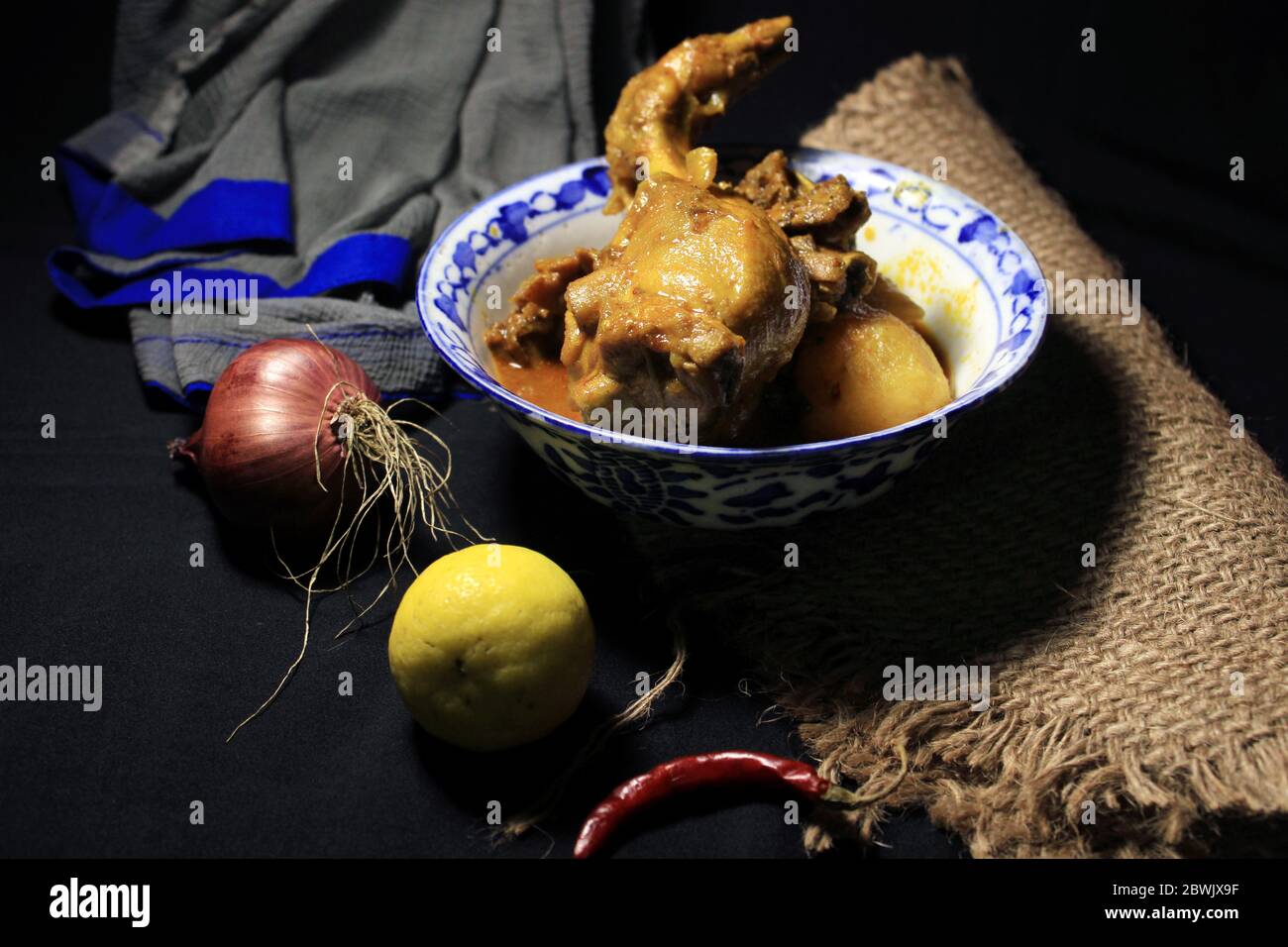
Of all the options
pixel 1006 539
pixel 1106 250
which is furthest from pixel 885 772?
pixel 1106 250

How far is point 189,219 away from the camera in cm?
267

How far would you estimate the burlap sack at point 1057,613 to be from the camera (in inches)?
62.0

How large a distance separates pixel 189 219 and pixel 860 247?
1.57 m

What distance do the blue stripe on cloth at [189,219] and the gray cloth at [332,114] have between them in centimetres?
1

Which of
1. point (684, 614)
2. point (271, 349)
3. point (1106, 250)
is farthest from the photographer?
point (1106, 250)

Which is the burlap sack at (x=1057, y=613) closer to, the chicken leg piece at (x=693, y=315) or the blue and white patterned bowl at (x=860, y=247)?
the blue and white patterned bowl at (x=860, y=247)

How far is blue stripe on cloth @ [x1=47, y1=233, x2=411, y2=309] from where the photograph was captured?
2.52 m

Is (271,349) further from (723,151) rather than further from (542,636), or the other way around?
(723,151)

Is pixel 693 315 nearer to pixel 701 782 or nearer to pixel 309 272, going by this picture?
pixel 701 782

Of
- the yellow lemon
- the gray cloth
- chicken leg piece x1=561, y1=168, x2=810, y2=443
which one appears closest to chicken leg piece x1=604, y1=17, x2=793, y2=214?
chicken leg piece x1=561, y1=168, x2=810, y2=443

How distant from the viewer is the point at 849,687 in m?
1.74

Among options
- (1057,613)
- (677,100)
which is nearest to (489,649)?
(1057,613)

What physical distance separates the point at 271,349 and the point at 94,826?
836 millimetres

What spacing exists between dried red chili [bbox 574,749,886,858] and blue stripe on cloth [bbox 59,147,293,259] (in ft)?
5.49
